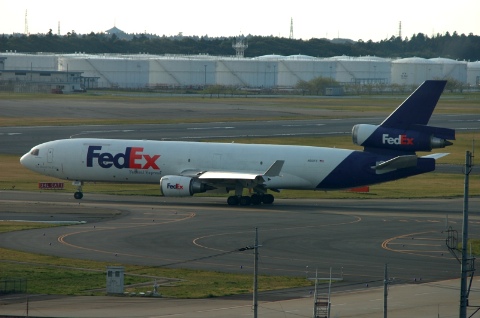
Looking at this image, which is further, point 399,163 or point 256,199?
point 256,199

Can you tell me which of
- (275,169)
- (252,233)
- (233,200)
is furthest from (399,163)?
(252,233)

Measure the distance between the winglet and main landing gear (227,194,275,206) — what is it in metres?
3.07

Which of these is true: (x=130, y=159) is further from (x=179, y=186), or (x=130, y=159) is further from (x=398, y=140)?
(x=398, y=140)

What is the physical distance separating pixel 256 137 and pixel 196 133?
8652 mm

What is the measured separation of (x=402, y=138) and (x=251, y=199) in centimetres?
1188

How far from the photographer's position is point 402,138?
70688 mm

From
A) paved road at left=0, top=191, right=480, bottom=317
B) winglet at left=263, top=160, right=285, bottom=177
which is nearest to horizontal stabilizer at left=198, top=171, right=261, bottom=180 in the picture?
winglet at left=263, top=160, right=285, bottom=177

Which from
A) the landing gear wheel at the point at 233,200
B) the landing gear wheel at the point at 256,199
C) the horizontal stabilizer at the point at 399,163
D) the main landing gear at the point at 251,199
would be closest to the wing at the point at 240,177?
the landing gear wheel at the point at 233,200

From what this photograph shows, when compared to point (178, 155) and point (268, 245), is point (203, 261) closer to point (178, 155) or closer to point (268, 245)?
point (268, 245)

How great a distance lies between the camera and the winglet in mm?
70000

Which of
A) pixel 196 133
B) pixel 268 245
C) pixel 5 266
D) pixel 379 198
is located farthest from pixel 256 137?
pixel 5 266

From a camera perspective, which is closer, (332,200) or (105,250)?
(105,250)

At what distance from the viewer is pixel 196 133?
13300cm

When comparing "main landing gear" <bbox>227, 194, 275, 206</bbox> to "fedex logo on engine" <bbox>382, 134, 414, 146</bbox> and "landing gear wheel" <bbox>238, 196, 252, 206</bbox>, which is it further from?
"fedex logo on engine" <bbox>382, 134, 414, 146</bbox>
